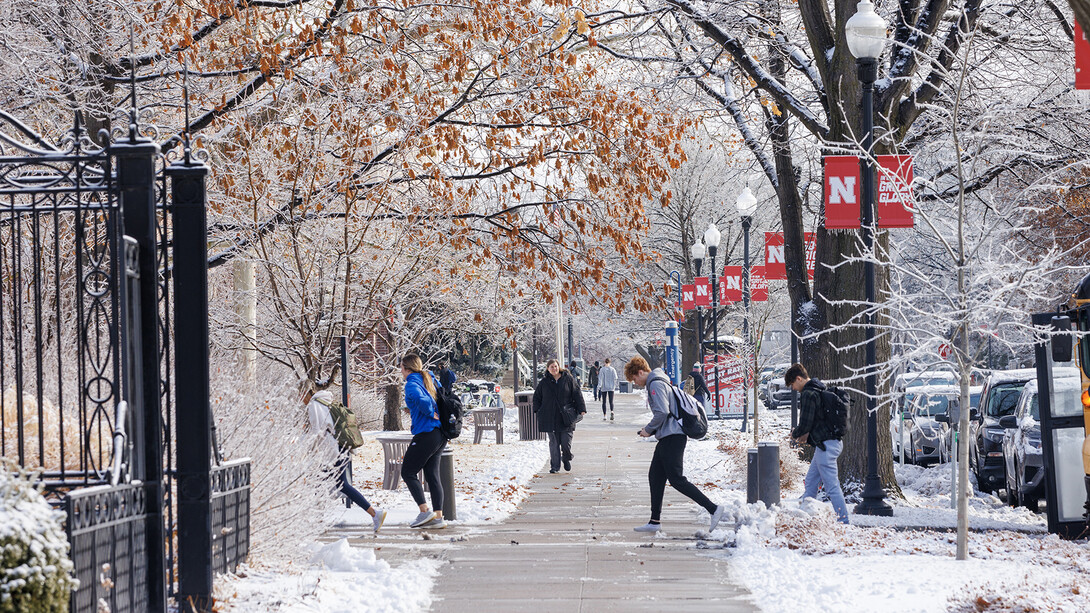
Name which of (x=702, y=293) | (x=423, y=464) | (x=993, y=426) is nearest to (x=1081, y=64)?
(x=423, y=464)

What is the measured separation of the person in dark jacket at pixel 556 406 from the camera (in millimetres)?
19062

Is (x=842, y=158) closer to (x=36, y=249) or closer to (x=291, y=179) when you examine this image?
(x=291, y=179)

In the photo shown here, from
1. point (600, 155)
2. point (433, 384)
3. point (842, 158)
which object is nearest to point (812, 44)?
point (842, 158)

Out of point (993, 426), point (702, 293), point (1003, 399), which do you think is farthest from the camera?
point (702, 293)

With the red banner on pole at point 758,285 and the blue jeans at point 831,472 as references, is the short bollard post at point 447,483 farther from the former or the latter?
the red banner on pole at point 758,285

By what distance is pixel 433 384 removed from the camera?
12203 mm

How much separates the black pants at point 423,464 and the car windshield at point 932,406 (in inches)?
506

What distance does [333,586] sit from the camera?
8.02 meters

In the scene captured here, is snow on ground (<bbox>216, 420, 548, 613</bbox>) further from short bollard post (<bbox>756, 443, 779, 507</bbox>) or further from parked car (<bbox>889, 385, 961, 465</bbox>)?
parked car (<bbox>889, 385, 961, 465</bbox>)

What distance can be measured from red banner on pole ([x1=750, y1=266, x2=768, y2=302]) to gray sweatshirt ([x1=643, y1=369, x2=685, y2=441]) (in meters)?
16.7

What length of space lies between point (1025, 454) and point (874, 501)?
2.63 meters

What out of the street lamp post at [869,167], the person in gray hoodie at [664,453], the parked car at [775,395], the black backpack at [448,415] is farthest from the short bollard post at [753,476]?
the parked car at [775,395]

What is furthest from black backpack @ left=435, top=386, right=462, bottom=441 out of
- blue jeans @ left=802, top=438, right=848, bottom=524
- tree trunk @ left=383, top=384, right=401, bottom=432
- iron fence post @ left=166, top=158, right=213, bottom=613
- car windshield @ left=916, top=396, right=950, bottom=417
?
tree trunk @ left=383, top=384, right=401, bottom=432

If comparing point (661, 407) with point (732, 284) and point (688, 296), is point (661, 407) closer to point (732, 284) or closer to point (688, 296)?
point (732, 284)
